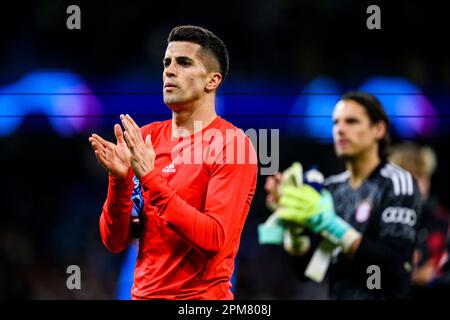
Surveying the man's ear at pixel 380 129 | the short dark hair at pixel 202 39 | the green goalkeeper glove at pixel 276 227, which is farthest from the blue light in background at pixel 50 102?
the short dark hair at pixel 202 39

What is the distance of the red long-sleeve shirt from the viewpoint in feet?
10.6

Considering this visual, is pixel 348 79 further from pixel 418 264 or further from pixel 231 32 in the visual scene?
pixel 418 264

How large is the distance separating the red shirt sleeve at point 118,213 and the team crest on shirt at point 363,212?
1659 mm

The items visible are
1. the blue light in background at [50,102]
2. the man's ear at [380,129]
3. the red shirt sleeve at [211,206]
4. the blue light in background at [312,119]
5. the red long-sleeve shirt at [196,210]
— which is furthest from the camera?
the blue light in background at [50,102]

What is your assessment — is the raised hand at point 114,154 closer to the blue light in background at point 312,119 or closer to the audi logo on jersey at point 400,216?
the audi logo on jersey at point 400,216

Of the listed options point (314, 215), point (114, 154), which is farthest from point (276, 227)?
point (114, 154)

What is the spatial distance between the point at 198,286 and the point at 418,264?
3.74 metres

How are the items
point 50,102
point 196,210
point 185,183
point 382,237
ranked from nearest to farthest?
point 196,210
point 185,183
point 382,237
point 50,102

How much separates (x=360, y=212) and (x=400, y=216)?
11.5 inches

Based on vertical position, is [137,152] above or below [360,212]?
above

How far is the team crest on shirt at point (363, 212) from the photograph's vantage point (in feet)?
15.1

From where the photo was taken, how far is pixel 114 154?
3.21 meters

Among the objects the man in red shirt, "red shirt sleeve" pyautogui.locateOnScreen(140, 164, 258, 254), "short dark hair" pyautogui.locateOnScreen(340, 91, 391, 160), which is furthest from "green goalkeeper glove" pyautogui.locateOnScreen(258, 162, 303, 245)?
"red shirt sleeve" pyautogui.locateOnScreen(140, 164, 258, 254)

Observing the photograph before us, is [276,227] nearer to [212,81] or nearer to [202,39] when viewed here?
[212,81]
